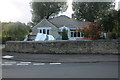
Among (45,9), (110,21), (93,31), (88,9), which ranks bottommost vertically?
(93,31)

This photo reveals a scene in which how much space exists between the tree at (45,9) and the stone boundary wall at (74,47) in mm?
40533

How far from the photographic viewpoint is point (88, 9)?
63156mm

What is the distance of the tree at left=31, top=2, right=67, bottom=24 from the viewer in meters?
60.4

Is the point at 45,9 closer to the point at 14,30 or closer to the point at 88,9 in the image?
the point at 88,9

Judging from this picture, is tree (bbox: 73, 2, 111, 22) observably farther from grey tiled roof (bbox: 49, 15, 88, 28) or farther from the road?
the road

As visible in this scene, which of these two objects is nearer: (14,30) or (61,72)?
(61,72)

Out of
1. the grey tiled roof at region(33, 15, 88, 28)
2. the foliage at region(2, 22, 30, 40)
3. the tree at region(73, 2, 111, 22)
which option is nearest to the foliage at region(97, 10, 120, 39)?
the foliage at region(2, 22, 30, 40)

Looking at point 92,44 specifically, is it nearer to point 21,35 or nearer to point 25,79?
point 25,79

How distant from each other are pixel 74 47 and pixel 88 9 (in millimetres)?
45346

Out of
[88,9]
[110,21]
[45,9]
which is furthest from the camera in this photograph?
[88,9]

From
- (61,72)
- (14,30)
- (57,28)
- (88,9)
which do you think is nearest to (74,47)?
(61,72)

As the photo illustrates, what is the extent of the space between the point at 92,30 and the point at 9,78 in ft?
44.5

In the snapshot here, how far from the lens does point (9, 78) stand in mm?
8461

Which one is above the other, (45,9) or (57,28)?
(45,9)
